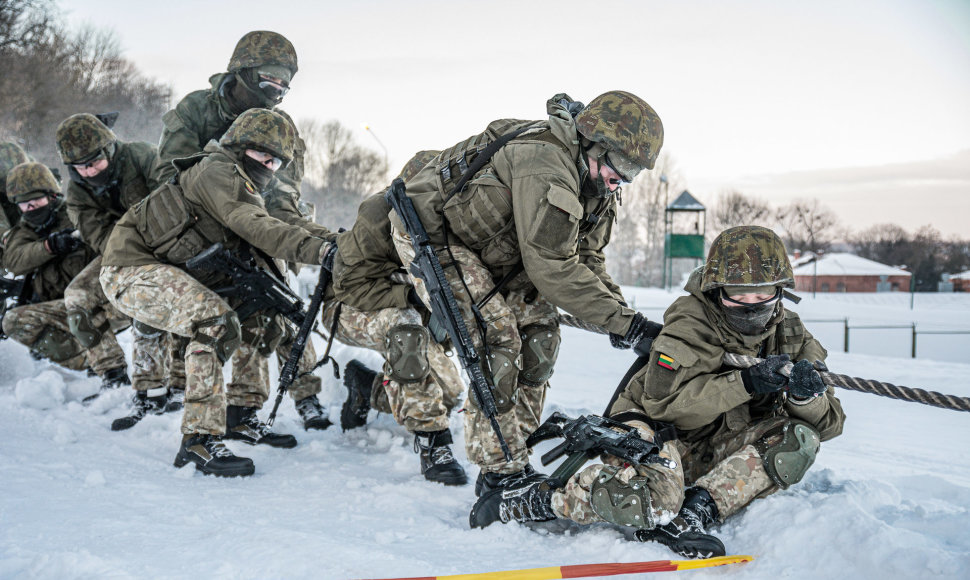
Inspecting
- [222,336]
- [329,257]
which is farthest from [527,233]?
[222,336]

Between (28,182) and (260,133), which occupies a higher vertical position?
(260,133)

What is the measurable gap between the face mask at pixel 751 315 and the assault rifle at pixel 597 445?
0.61 metres

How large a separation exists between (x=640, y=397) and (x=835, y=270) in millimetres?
41718

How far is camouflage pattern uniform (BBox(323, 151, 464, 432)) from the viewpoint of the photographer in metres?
3.86

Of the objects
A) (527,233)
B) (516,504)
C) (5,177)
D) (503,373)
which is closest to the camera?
(516,504)

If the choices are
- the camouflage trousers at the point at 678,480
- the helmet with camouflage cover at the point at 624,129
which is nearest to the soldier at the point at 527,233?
the helmet with camouflage cover at the point at 624,129

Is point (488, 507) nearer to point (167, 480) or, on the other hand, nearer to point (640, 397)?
point (640, 397)

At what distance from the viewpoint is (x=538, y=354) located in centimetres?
368

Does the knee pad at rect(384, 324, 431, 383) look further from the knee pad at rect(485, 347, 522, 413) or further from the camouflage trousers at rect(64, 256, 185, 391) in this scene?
the camouflage trousers at rect(64, 256, 185, 391)

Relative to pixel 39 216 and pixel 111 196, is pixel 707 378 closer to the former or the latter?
pixel 111 196

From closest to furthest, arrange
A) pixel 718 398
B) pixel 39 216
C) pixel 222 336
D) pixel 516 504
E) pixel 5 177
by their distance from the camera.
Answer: pixel 718 398, pixel 516 504, pixel 222 336, pixel 39 216, pixel 5 177

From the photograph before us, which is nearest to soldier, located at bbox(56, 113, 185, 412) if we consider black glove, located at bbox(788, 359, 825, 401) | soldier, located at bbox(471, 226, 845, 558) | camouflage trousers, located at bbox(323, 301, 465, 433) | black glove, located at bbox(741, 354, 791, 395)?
camouflage trousers, located at bbox(323, 301, 465, 433)

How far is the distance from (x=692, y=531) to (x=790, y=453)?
1.78ft

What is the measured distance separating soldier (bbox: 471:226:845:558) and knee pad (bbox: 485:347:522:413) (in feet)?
1.68
